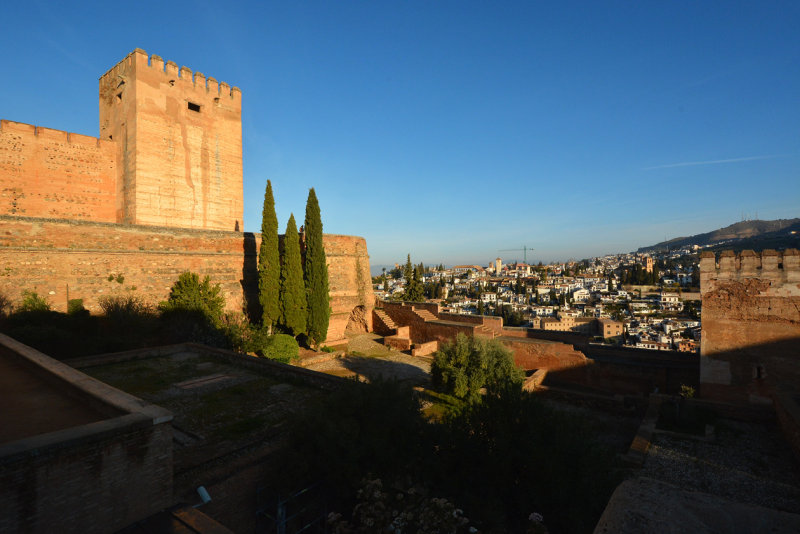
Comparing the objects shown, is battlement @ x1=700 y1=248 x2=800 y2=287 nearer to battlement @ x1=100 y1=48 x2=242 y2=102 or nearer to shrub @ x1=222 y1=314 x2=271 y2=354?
shrub @ x1=222 y1=314 x2=271 y2=354

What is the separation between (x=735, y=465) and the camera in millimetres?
7172

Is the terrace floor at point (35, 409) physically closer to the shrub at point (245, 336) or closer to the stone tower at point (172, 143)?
the shrub at point (245, 336)

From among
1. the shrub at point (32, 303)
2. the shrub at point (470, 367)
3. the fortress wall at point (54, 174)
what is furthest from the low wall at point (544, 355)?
the fortress wall at point (54, 174)

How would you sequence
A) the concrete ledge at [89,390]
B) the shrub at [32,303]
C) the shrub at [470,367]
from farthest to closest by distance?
1. the shrub at [32,303]
2. the shrub at [470,367]
3. the concrete ledge at [89,390]

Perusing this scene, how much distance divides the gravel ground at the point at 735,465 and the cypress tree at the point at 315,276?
1198 cm

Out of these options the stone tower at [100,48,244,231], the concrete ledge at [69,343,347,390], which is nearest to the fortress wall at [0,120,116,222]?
the stone tower at [100,48,244,231]

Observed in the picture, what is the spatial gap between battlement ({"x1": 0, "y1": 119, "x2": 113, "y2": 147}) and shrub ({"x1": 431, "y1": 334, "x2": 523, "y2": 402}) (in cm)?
1730

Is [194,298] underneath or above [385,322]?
above

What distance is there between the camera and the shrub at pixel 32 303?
442 inches

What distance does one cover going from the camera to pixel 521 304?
90250 millimetres

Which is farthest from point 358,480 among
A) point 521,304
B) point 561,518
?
point 521,304

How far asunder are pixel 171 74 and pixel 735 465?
23598 millimetres

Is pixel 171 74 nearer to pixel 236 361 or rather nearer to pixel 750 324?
pixel 236 361

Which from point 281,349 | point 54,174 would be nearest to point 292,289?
point 281,349
